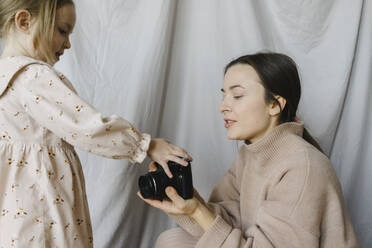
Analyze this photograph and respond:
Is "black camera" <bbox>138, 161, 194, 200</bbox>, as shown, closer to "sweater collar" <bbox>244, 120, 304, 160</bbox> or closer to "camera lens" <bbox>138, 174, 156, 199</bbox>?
"camera lens" <bbox>138, 174, 156, 199</bbox>

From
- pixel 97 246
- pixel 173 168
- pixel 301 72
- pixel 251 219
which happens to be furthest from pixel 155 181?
pixel 301 72

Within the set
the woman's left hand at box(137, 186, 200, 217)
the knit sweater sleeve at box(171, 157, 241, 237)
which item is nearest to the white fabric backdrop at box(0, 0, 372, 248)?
the knit sweater sleeve at box(171, 157, 241, 237)

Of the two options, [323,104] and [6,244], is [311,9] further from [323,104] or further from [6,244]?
[6,244]

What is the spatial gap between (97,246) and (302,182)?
819 mm

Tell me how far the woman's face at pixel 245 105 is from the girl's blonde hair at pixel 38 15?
44cm

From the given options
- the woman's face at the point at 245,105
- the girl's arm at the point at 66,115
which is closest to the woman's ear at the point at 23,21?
the girl's arm at the point at 66,115

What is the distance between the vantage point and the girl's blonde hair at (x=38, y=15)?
78cm

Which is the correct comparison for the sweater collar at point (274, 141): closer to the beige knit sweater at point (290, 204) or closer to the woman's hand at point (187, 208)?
the beige knit sweater at point (290, 204)

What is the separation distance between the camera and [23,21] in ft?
2.61

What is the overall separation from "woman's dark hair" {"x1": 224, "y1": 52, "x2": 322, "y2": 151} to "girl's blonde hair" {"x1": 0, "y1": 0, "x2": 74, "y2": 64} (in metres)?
0.47

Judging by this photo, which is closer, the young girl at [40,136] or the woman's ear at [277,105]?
the young girl at [40,136]

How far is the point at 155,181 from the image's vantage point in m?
0.79

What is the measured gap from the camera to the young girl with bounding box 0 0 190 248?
744 millimetres

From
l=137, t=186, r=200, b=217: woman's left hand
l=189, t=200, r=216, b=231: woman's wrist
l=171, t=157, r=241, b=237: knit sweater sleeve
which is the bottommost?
l=171, t=157, r=241, b=237: knit sweater sleeve
